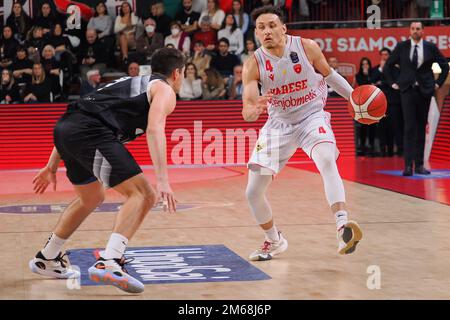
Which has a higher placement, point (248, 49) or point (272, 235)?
point (248, 49)

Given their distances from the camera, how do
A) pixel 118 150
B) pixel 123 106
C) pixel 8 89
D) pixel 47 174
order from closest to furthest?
pixel 118 150 < pixel 123 106 < pixel 47 174 < pixel 8 89

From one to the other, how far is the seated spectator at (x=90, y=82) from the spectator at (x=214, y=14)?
255 cm

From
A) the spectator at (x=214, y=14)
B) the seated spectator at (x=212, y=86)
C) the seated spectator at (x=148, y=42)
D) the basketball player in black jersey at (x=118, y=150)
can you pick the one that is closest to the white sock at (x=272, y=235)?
the basketball player in black jersey at (x=118, y=150)

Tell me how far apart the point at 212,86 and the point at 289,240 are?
30.5 feet

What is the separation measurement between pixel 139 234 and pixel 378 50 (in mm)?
10937

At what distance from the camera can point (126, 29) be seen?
17.8 m

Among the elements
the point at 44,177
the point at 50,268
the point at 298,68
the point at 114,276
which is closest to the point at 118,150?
the point at 44,177

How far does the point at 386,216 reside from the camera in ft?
32.3

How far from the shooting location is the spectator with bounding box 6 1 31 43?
1777cm

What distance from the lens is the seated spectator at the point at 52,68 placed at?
17.2m

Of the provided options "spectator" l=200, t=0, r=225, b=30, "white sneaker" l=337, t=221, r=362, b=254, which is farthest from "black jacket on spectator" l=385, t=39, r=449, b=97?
"white sneaker" l=337, t=221, r=362, b=254

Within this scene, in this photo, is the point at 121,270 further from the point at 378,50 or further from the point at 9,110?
the point at 378,50

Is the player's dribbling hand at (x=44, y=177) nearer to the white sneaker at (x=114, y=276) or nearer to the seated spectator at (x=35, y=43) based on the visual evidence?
the white sneaker at (x=114, y=276)

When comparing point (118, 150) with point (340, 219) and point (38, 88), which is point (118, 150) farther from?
point (38, 88)
